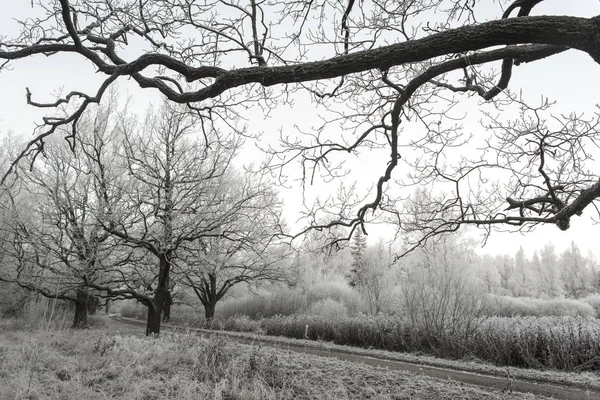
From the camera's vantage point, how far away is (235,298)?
24484mm

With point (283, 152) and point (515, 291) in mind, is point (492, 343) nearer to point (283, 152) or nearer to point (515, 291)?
point (283, 152)

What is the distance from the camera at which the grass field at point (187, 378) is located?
4137mm

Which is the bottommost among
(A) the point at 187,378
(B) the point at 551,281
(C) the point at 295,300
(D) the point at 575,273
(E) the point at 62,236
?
(A) the point at 187,378

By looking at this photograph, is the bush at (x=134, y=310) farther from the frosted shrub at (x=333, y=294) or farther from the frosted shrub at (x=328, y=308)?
the frosted shrub at (x=328, y=308)

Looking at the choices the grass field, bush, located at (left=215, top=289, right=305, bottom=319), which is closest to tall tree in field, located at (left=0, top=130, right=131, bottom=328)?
the grass field

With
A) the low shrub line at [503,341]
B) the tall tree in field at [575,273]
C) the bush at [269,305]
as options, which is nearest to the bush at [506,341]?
the low shrub line at [503,341]

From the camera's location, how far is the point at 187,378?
195 inches

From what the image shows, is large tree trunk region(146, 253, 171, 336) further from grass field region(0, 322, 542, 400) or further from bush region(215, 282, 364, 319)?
bush region(215, 282, 364, 319)

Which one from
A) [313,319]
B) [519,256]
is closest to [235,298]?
[313,319]

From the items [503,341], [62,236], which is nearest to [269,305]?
[62,236]

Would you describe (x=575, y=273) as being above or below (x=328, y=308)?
above

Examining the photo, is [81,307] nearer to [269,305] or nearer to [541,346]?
[269,305]

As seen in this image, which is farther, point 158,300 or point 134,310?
point 134,310

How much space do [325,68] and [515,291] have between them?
59347 mm
